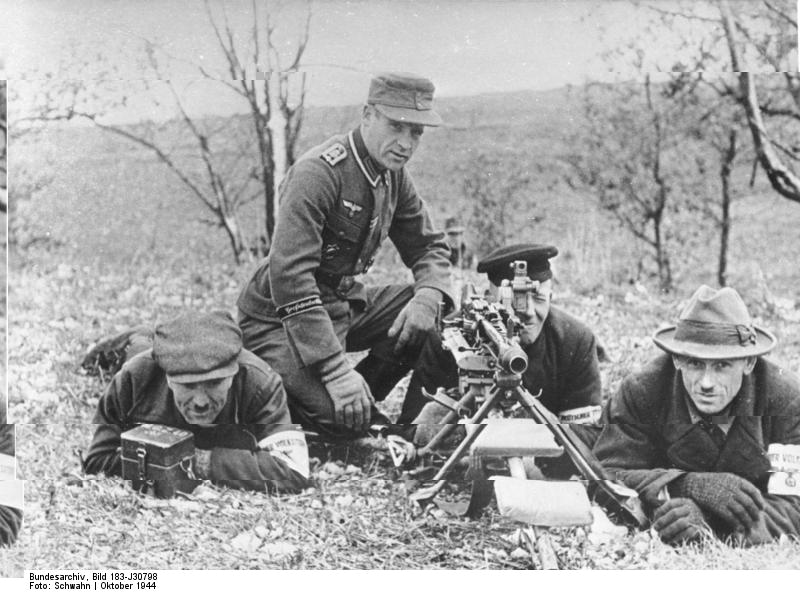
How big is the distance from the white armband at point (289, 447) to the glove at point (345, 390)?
22cm

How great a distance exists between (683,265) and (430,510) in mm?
1578

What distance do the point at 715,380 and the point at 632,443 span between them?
445mm

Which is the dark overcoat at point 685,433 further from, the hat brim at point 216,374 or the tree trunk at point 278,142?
the tree trunk at point 278,142

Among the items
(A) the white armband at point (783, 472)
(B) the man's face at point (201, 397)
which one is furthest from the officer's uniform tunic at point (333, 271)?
(A) the white armband at point (783, 472)

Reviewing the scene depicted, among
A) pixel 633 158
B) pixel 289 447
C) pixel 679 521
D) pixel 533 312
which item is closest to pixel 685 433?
pixel 679 521

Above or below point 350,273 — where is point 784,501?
below

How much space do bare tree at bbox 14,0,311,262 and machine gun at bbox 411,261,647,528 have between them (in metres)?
0.96

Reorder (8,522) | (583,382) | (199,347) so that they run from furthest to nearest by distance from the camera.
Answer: (8,522), (583,382), (199,347)

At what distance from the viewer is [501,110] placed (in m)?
4.22

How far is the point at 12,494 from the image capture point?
4270mm

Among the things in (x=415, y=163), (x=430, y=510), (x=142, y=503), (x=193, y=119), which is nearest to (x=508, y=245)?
(x=415, y=163)

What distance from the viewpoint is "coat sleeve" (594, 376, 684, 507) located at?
162 inches

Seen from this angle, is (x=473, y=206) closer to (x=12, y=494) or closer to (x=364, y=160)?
(x=364, y=160)

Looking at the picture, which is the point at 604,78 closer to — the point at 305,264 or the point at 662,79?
the point at 662,79
